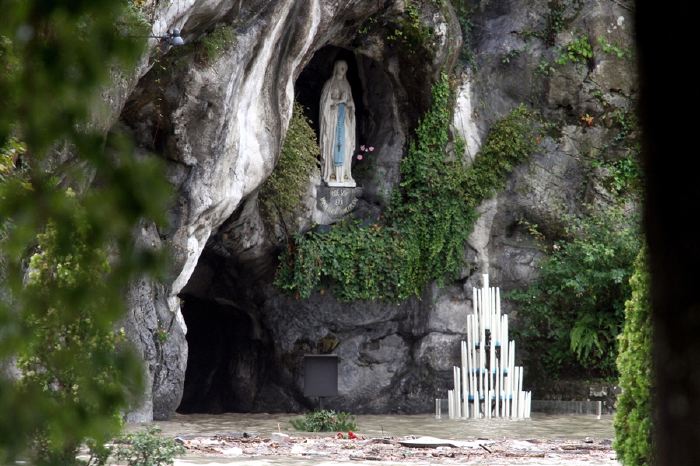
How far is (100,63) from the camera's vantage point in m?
1.12

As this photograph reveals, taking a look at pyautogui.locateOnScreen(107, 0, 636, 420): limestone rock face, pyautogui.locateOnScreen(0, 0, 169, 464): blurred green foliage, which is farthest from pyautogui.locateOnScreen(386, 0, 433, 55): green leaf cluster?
pyautogui.locateOnScreen(0, 0, 169, 464): blurred green foliage

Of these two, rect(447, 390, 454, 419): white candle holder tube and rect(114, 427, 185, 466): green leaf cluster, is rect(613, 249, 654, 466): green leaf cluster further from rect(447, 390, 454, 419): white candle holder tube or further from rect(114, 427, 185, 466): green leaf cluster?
rect(447, 390, 454, 419): white candle holder tube

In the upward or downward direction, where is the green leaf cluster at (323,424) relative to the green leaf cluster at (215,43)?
downward

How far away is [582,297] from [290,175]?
15.3 feet

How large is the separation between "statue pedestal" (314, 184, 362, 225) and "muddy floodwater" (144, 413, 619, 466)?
294cm

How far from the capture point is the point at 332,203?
1620 centimetres

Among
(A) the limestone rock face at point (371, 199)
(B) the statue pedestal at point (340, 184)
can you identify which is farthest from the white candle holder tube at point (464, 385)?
(B) the statue pedestal at point (340, 184)

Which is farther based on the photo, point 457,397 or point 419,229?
point 419,229

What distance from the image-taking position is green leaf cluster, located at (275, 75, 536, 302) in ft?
51.7

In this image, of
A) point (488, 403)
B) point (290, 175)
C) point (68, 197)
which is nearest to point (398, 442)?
point (488, 403)

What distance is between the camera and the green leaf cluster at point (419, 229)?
51.7 ft

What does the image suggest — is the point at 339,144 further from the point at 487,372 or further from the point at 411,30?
the point at 487,372

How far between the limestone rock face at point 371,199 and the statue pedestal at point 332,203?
0.54 ft

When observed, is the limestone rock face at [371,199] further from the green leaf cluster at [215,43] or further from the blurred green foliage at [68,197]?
the blurred green foliage at [68,197]
